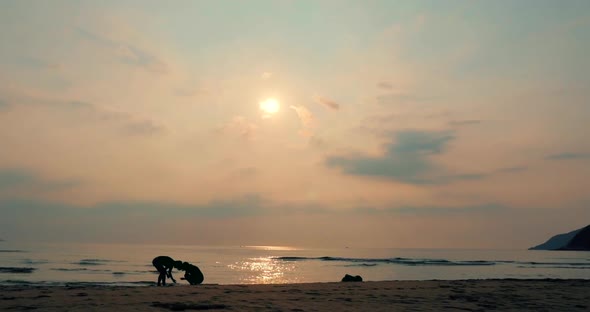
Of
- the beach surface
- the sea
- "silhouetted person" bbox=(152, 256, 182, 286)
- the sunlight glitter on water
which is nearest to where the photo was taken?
the beach surface

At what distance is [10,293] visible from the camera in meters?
16.0

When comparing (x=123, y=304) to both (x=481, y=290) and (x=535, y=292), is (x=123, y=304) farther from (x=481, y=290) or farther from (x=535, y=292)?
(x=535, y=292)

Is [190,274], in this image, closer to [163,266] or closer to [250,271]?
[163,266]

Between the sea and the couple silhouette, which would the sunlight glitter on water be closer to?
the sea

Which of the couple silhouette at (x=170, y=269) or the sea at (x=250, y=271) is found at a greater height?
the couple silhouette at (x=170, y=269)

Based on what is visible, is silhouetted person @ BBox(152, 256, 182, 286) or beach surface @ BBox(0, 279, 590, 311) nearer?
beach surface @ BBox(0, 279, 590, 311)

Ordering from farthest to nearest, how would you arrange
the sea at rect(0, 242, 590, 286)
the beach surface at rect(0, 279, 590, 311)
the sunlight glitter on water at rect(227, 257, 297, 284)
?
the sunlight glitter on water at rect(227, 257, 297, 284)
the sea at rect(0, 242, 590, 286)
the beach surface at rect(0, 279, 590, 311)

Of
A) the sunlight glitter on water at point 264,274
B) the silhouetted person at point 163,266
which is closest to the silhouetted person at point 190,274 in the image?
the silhouetted person at point 163,266

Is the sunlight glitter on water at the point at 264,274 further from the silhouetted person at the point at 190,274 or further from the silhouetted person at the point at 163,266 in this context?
the silhouetted person at the point at 163,266

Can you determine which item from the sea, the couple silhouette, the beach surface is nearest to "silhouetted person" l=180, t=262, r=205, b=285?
the couple silhouette

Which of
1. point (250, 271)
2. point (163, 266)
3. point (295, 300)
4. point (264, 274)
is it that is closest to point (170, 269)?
point (163, 266)

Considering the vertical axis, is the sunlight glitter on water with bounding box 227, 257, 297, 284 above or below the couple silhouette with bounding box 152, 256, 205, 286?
below

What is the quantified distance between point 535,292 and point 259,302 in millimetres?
11967

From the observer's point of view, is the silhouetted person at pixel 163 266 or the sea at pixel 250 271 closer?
the silhouetted person at pixel 163 266
